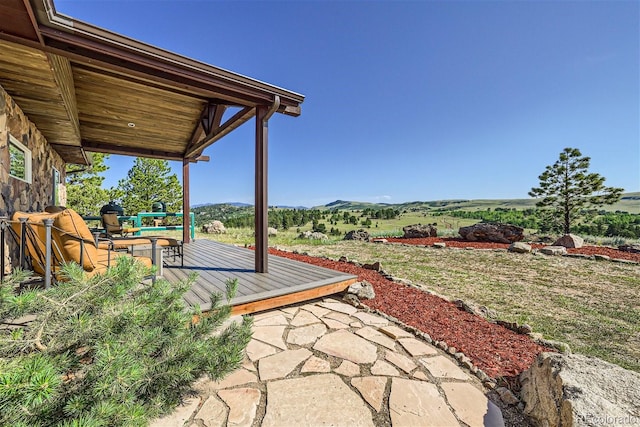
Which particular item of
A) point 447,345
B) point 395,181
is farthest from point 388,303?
point 395,181

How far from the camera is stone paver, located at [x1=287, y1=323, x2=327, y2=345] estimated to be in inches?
103

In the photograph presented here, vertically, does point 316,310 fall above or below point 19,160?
below

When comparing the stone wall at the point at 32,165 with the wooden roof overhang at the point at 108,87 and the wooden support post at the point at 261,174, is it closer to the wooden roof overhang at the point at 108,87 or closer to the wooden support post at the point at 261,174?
the wooden roof overhang at the point at 108,87

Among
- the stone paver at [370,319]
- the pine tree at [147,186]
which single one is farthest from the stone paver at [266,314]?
the pine tree at [147,186]

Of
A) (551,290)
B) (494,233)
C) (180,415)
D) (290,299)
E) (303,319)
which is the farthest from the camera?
(494,233)

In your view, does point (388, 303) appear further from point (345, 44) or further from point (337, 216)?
point (337, 216)

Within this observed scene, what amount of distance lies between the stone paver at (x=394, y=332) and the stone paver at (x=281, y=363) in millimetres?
908

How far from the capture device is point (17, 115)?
392 cm

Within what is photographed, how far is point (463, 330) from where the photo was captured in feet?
9.92

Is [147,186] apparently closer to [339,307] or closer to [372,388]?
[339,307]

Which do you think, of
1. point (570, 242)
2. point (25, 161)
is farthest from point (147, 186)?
point (570, 242)

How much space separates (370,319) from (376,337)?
0.46 meters

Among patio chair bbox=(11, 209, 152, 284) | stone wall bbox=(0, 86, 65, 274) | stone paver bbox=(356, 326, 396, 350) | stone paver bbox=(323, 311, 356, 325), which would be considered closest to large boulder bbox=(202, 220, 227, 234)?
stone wall bbox=(0, 86, 65, 274)

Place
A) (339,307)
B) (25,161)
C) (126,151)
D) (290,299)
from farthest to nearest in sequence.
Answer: (126,151) < (25,161) < (339,307) < (290,299)
